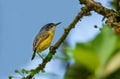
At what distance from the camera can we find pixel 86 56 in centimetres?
104

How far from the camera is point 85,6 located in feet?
19.0

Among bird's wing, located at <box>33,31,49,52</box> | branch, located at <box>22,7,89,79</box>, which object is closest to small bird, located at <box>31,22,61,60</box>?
bird's wing, located at <box>33,31,49,52</box>

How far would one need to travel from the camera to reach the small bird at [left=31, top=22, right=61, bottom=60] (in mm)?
6305

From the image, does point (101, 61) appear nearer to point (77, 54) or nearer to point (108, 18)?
point (77, 54)

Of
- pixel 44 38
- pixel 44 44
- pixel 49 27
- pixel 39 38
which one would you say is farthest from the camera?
pixel 49 27

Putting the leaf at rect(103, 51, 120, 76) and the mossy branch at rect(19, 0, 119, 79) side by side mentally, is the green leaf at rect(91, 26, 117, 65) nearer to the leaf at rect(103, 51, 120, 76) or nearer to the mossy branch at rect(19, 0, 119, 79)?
the leaf at rect(103, 51, 120, 76)

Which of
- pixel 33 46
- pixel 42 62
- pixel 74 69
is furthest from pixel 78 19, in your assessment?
pixel 74 69

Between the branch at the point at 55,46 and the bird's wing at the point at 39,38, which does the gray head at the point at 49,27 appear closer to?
the bird's wing at the point at 39,38

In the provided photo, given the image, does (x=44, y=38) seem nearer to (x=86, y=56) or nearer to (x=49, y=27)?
(x=49, y=27)

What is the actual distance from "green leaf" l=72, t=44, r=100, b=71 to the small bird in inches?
196

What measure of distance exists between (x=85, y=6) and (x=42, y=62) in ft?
4.89

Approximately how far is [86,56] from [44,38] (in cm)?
552

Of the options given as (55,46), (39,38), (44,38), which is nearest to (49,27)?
(44,38)

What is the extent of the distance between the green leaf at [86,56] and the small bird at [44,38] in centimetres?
497
